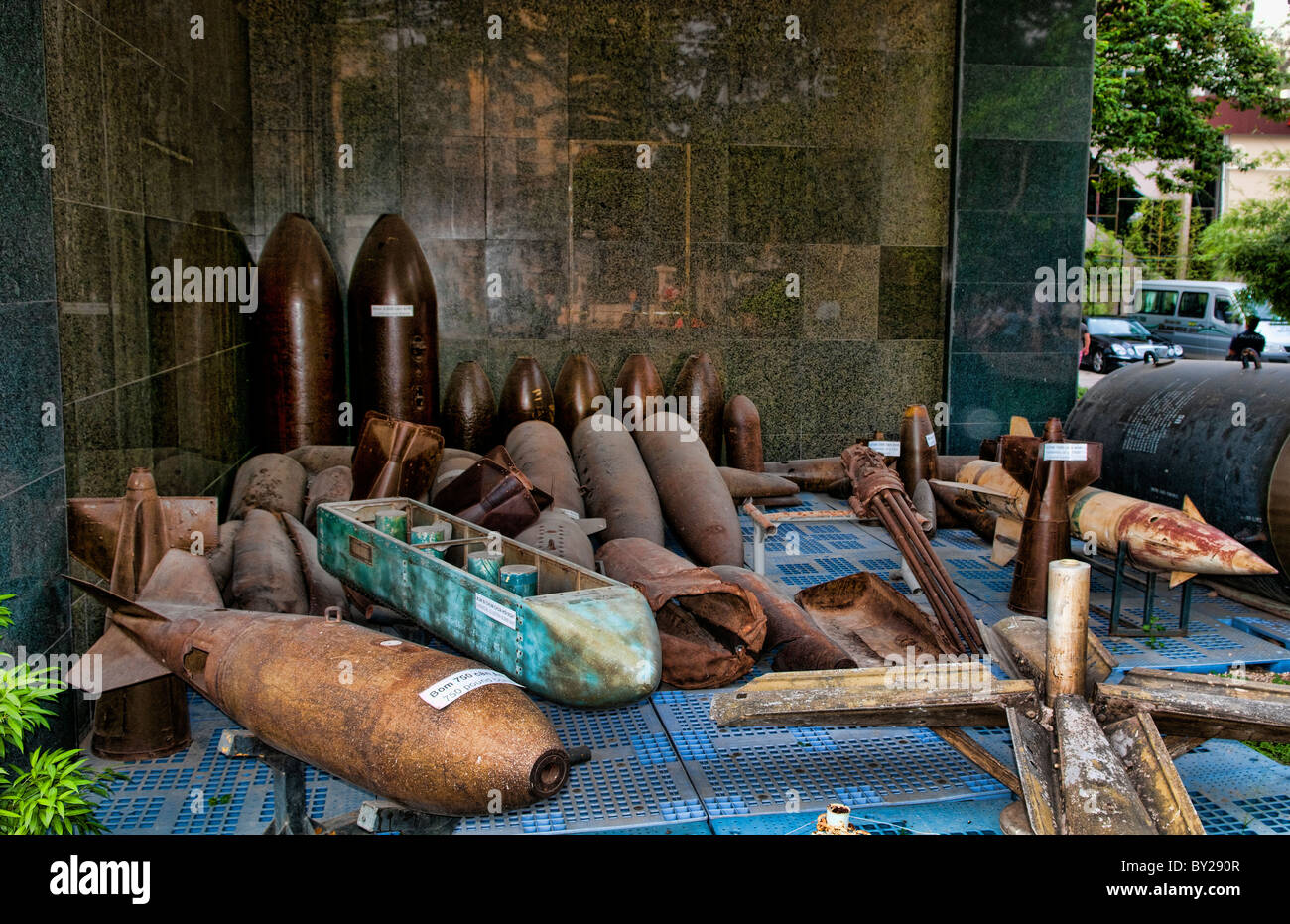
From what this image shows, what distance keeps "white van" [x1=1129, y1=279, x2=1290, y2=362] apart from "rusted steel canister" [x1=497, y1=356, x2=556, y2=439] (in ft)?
46.8

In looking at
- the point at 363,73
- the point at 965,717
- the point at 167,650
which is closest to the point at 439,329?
the point at 363,73

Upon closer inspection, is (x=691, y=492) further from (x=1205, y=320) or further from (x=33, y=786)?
(x=1205, y=320)

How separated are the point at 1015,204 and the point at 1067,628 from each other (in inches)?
298

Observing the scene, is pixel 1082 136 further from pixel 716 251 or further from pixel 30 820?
pixel 30 820

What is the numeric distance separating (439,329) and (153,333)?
13.2ft

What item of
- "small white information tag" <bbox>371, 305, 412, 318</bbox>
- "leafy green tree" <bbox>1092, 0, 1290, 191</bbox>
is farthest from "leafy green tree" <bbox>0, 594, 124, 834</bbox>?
"leafy green tree" <bbox>1092, 0, 1290, 191</bbox>

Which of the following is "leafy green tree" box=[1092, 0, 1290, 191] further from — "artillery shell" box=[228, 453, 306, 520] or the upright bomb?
"artillery shell" box=[228, 453, 306, 520]

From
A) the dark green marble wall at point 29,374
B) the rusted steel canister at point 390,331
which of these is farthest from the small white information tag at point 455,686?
the rusted steel canister at point 390,331

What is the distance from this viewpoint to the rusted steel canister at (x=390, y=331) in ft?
28.9

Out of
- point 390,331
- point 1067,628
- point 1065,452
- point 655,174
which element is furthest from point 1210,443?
point 390,331

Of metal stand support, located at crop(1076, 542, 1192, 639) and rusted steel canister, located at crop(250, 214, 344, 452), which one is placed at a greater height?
rusted steel canister, located at crop(250, 214, 344, 452)

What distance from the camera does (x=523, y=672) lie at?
4223 mm

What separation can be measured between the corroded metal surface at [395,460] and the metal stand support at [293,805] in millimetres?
3108

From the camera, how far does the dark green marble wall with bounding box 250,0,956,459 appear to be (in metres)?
9.46
